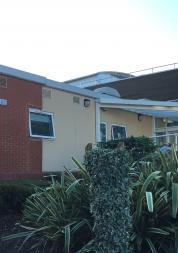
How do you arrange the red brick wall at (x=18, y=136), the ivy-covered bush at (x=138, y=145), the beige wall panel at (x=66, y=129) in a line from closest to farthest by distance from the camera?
the ivy-covered bush at (x=138, y=145)
the red brick wall at (x=18, y=136)
the beige wall panel at (x=66, y=129)

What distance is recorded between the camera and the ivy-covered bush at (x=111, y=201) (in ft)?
18.4

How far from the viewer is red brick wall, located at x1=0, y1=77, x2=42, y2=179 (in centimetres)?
1311

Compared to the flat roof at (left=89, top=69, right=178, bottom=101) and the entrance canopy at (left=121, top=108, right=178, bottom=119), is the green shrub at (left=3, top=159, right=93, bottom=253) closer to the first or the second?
the entrance canopy at (left=121, top=108, right=178, bottom=119)

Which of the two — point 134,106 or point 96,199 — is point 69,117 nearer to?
point 134,106

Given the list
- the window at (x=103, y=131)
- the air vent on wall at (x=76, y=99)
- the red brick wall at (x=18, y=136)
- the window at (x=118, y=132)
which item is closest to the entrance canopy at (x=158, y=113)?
the window at (x=118, y=132)

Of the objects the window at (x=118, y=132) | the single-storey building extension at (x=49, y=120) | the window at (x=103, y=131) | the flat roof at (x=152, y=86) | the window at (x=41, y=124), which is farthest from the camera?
the flat roof at (x=152, y=86)

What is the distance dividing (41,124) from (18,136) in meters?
1.31

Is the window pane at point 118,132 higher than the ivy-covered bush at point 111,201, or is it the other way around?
the window pane at point 118,132

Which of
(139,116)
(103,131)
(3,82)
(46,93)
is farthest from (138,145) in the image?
(139,116)

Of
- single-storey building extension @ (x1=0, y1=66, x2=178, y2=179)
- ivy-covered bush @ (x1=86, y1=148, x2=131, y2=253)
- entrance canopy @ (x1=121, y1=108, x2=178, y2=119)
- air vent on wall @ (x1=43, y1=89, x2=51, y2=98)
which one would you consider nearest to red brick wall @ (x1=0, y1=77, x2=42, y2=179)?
single-storey building extension @ (x1=0, y1=66, x2=178, y2=179)

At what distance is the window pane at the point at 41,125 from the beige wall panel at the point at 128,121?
11.1 feet

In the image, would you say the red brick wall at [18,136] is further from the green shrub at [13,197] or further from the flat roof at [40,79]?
the green shrub at [13,197]

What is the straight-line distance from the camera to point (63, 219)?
688cm

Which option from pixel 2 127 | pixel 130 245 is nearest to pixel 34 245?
pixel 130 245
